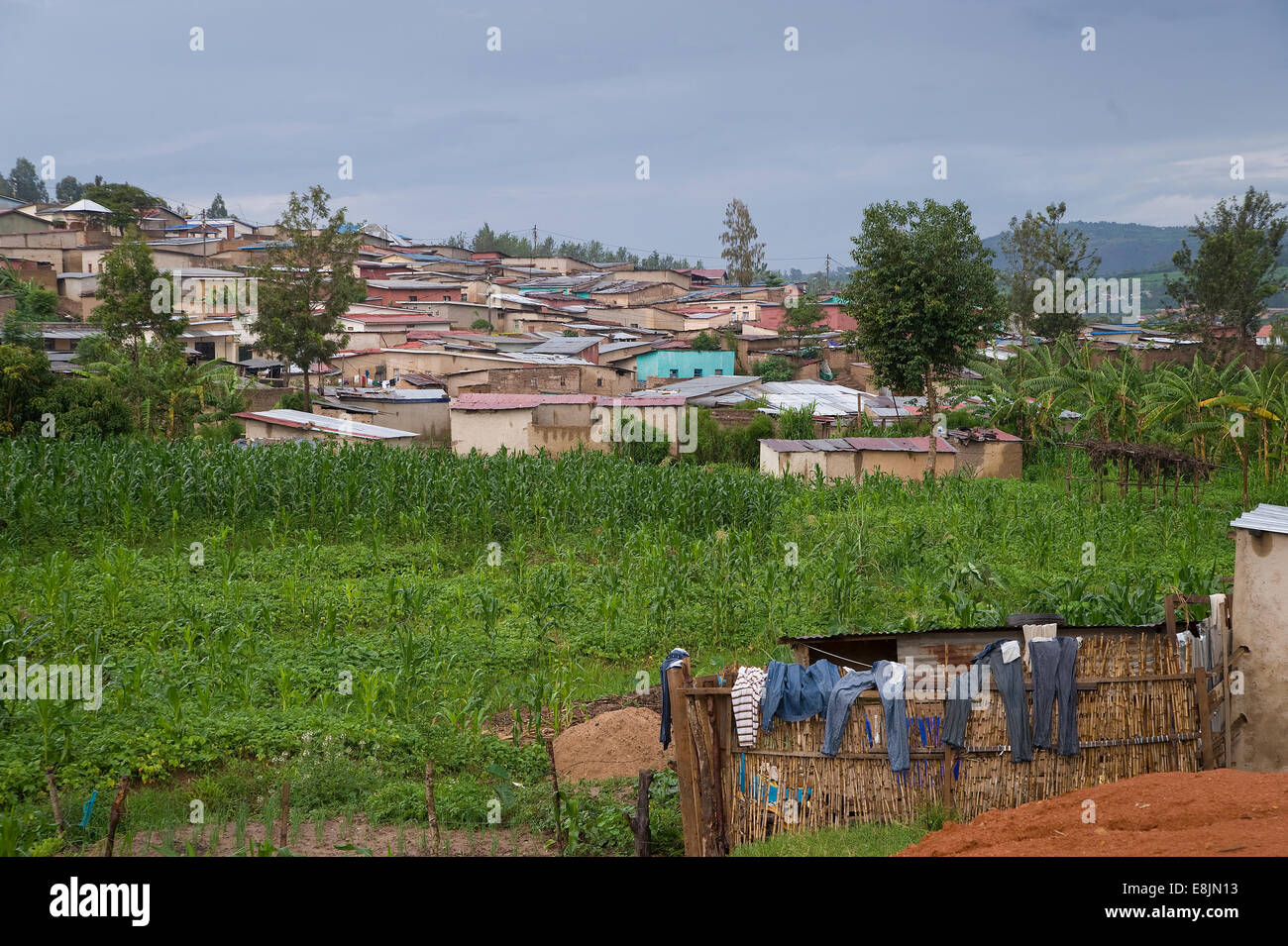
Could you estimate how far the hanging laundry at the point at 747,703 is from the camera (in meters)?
8.02

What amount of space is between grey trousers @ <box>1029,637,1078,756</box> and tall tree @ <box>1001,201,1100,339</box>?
4157 cm

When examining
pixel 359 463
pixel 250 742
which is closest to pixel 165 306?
pixel 359 463

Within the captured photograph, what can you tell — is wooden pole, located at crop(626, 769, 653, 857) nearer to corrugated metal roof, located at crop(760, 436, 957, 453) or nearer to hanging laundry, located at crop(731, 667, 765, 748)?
hanging laundry, located at crop(731, 667, 765, 748)

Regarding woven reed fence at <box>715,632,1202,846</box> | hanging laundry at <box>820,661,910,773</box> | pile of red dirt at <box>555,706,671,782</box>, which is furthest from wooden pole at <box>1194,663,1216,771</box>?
pile of red dirt at <box>555,706,671,782</box>

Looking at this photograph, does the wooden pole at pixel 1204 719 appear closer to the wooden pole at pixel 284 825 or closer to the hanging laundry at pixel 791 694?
the hanging laundry at pixel 791 694

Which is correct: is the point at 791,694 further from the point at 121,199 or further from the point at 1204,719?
the point at 121,199

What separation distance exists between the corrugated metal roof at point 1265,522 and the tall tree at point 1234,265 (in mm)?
39787

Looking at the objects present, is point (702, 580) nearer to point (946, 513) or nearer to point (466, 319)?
point (946, 513)

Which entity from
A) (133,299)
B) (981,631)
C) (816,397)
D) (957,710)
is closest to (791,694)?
(957,710)

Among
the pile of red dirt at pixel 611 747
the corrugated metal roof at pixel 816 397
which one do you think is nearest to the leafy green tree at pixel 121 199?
the corrugated metal roof at pixel 816 397

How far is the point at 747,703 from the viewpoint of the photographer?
8.02 metres
